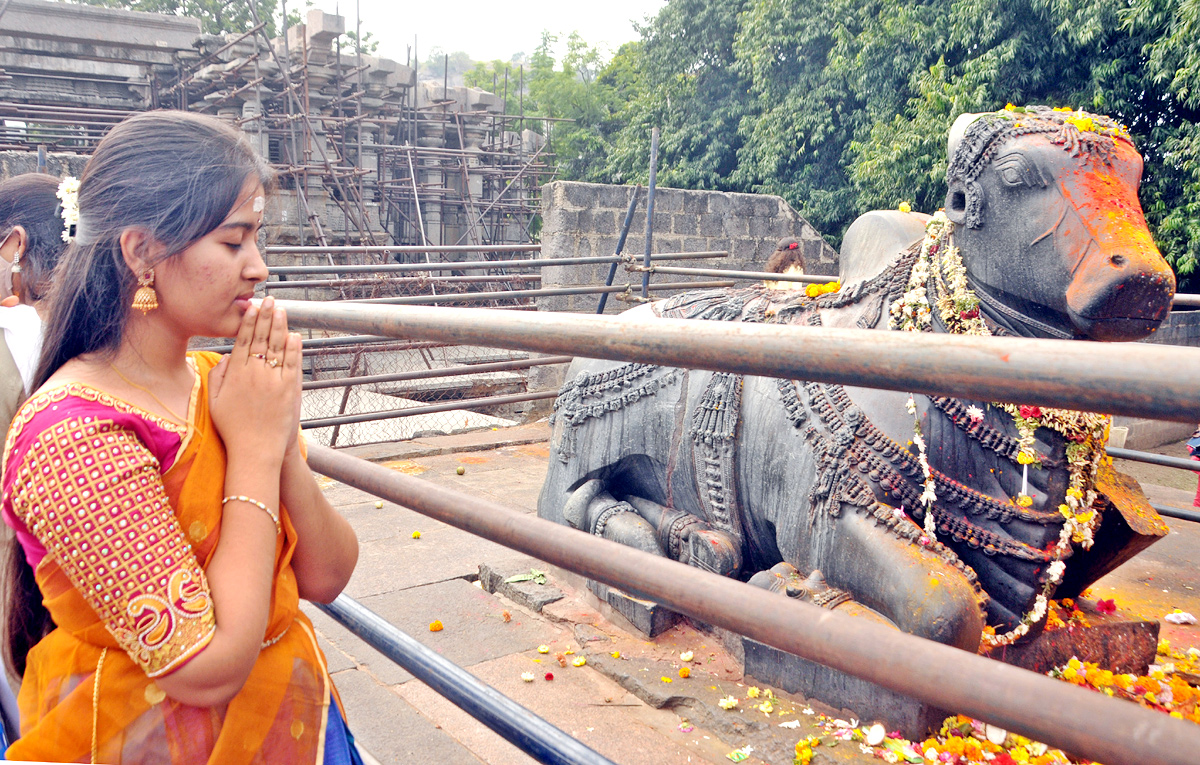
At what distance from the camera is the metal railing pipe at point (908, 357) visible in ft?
2.15

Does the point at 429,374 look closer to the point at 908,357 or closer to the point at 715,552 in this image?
the point at 715,552

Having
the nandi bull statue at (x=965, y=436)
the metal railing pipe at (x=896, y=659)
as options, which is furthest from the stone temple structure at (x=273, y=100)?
the metal railing pipe at (x=896, y=659)

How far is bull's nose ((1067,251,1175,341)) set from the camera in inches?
78.5

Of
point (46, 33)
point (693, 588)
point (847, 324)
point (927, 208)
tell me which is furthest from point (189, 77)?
point (693, 588)

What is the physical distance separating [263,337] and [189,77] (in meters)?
16.8

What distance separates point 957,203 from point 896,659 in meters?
1.90

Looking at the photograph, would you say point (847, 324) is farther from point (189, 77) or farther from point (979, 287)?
point (189, 77)

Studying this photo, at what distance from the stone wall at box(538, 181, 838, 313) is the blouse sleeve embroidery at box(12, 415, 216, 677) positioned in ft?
18.7

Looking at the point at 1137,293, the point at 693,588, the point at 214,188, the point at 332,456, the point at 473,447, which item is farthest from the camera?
the point at 473,447

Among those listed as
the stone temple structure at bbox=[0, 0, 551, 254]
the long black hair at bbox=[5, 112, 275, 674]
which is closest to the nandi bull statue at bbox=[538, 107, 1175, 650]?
the long black hair at bbox=[5, 112, 275, 674]

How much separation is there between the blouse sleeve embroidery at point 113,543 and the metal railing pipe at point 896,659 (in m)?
0.43

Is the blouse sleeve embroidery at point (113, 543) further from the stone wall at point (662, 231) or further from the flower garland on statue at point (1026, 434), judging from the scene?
the stone wall at point (662, 231)

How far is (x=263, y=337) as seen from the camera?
118 centimetres

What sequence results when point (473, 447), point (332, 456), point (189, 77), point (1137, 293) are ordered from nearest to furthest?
point (332, 456) < point (1137, 293) < point (473, 447) < point (189, 77)
